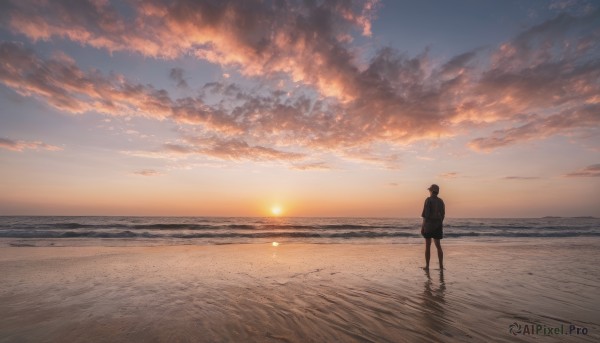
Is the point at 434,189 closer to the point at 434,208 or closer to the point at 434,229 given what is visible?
the point at 434,208

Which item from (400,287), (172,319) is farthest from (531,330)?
(172,319)

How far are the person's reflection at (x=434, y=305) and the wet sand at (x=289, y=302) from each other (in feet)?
0.06

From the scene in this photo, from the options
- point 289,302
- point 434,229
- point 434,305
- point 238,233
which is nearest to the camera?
point 434,305

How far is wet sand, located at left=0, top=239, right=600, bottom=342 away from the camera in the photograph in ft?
13.0

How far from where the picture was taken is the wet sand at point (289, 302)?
13.0 feet

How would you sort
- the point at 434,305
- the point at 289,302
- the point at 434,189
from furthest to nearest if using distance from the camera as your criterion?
the point at 434,189, the point at 289,302, the point at 434,305

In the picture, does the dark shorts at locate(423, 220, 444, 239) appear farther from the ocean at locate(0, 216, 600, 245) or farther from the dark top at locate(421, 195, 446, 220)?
the ocean at locate(0, 216, 600, 245)

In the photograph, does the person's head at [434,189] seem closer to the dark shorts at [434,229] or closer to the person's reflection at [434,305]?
the dark shorts at [434,229]

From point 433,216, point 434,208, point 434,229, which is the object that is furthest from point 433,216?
point 434,229

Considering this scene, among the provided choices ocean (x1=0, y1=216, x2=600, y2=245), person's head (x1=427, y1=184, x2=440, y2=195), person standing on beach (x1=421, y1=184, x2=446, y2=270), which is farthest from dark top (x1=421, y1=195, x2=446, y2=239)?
ocean (x1=0, y1=216, x2=600, y2=245)

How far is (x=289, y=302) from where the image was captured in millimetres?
5410

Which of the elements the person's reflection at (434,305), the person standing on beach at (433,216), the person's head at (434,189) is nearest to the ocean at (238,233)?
the person standing on beach at (433,216)

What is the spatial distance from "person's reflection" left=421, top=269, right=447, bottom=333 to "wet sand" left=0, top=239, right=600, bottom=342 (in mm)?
18

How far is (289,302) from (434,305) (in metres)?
2.52
